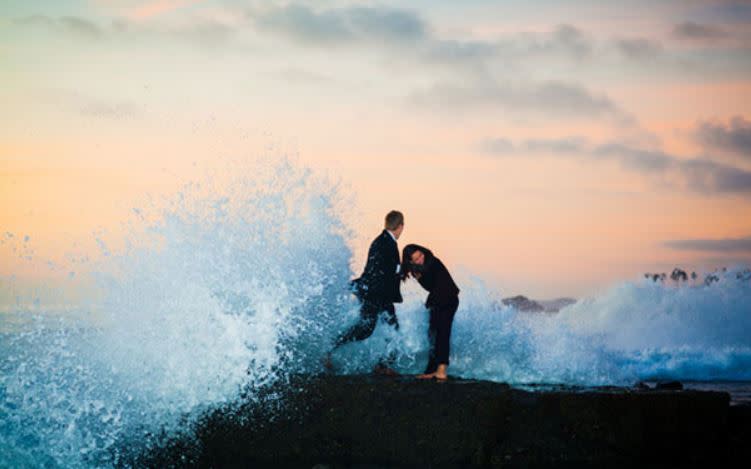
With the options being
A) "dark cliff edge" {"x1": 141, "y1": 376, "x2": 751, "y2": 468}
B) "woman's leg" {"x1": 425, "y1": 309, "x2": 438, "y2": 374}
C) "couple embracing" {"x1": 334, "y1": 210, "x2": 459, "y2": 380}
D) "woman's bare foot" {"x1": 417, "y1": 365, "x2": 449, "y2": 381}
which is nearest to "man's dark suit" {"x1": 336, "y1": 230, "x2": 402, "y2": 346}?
"couple embracing" {"x1": 334, "y1": 210, "x2": 459, "y2": 380}

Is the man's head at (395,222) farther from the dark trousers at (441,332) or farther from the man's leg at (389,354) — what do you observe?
the dark trousers at (441,332)

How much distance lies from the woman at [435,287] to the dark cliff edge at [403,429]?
2.69ft

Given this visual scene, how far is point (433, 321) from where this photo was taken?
8211mm

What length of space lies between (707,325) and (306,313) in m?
15.8

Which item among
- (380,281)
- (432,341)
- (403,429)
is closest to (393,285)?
(380,281)

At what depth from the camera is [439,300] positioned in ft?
26.6

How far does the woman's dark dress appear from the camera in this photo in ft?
26.3

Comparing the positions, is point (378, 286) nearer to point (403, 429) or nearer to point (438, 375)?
point (438, 375)

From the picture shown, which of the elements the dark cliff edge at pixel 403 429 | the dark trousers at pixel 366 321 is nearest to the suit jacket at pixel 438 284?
the dark trousers at pixel 366 321

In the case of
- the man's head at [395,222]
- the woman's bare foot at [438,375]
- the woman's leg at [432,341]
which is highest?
the man's head at [395,222]

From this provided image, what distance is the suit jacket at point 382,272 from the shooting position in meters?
8.05

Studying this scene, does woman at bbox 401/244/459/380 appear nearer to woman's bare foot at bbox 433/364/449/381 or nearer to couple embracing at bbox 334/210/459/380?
couple embracing at bbox 334/210/459/380

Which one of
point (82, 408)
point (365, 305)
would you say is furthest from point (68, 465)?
point (365, 305)

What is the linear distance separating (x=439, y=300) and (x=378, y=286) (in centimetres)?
66
